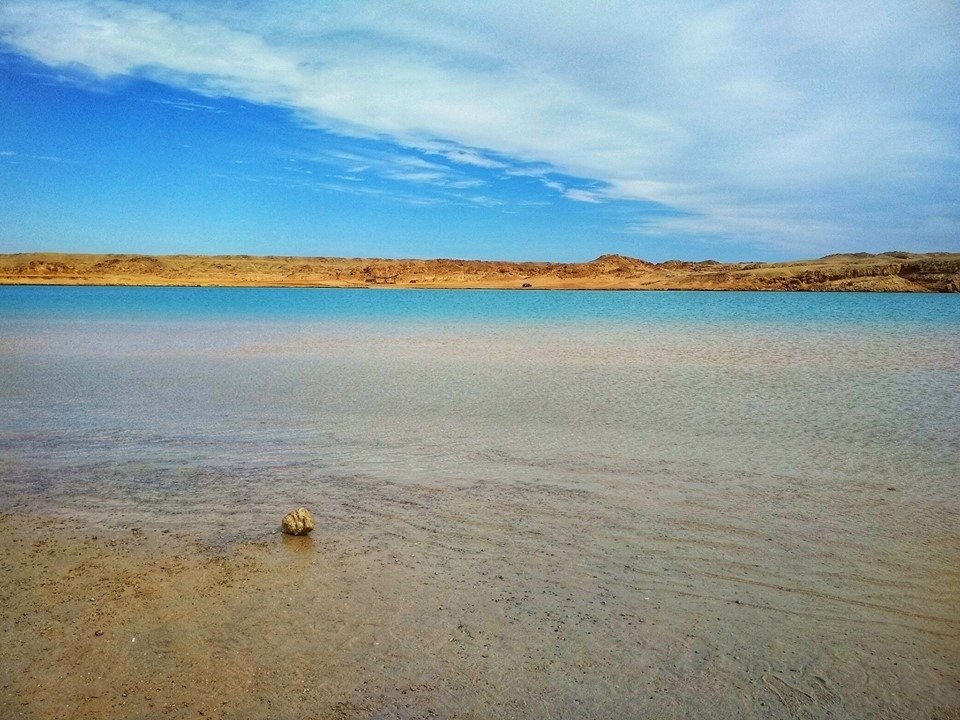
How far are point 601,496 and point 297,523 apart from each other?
2.36 m

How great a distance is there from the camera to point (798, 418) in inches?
334

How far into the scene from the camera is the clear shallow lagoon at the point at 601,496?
3242 mm

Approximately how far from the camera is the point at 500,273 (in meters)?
94.1

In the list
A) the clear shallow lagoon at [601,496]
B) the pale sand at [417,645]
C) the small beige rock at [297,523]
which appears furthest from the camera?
the small beige rock at [297,523]

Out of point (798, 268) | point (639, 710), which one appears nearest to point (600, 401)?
point (639, 710)

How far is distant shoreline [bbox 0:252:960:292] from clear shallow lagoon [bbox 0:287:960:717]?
201 ft

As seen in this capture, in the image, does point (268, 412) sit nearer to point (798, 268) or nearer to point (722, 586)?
point (722, 586)

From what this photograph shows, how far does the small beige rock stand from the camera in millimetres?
4609

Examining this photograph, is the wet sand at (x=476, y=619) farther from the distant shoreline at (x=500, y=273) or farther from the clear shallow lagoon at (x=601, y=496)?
the distant shoreline at (x=500, y=273)

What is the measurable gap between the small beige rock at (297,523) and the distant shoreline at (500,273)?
69822 millimetres

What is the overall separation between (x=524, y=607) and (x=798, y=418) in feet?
19.9

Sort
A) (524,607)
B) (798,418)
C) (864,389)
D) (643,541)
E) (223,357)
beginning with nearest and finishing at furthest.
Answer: (524,607), (643,541), (798,418), (864,389), (223,357)

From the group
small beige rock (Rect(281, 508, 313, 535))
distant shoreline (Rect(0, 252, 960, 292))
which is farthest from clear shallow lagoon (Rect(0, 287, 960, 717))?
distant shoreline (Rect(0, 252, 960, 292))

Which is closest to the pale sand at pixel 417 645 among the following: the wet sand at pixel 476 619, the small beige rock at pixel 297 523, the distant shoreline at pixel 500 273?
the wet sand at pixel 476 619
